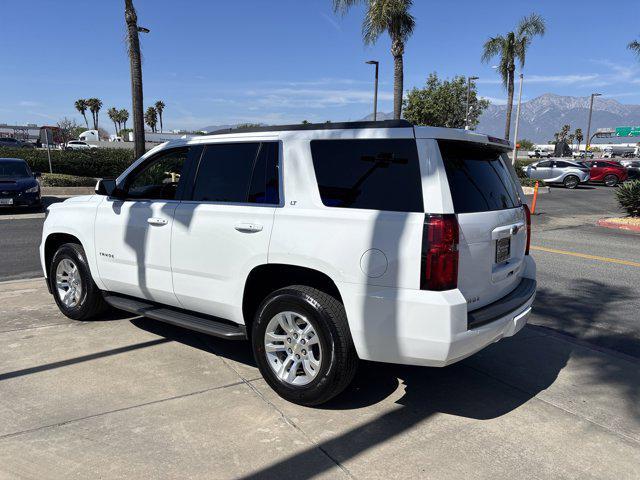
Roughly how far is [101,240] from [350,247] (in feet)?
9.05

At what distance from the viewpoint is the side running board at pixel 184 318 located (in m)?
3.92

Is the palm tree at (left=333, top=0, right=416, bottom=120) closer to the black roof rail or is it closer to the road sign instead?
the black roof rail

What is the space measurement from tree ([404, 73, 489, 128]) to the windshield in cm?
2888

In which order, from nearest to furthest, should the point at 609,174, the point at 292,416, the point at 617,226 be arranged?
the point at 292,416
the point at 617,226
the point at 609,174

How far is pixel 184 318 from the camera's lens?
4.21m

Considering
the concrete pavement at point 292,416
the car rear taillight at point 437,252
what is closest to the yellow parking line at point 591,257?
the concrete pavement at point 292,416

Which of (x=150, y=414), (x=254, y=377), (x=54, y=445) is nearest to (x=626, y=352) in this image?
(x=254, y=377)

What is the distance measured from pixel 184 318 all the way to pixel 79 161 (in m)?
25.1

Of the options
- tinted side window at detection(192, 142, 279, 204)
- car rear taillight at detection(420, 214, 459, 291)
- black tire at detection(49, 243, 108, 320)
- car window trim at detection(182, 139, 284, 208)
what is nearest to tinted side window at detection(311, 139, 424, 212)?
car rear taillight at detection(420, 214, 459, 291)

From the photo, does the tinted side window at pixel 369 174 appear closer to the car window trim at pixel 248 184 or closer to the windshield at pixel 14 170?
the car window trim at pixel 248 184

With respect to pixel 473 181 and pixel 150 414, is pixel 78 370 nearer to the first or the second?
pixel 150 414

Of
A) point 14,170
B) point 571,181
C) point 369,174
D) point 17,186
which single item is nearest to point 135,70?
point 14,170

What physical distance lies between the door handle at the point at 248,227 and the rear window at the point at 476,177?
53.4 inches

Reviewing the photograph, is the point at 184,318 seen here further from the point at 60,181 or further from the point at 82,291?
the point at 60,181
